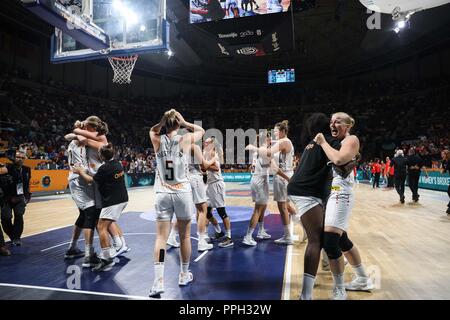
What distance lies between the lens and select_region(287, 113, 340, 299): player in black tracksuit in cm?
276

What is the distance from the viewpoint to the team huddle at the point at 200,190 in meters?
2.85

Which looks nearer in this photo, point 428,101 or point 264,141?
point 264,141

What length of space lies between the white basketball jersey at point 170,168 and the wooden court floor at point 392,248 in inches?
65.4

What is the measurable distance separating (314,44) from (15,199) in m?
23.0

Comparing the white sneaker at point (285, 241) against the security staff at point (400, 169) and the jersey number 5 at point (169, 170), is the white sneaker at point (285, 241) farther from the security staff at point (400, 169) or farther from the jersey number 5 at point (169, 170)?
the security staff at point (400, 169)

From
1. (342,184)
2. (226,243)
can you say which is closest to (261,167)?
(226,243)

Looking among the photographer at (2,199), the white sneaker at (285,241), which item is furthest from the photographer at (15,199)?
the white sneaker at (285,241)

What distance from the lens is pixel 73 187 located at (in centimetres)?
434
